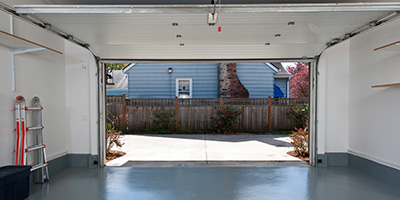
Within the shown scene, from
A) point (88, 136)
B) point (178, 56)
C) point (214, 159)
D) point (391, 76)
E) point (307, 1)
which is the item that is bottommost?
point (214, 159)

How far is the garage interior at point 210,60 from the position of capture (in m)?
3.27

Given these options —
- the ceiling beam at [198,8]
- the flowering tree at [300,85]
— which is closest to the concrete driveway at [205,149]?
the ceiling beam at [198,8]

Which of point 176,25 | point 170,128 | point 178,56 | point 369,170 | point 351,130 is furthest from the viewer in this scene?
point 170,128

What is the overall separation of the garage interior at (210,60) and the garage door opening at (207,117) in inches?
33.2

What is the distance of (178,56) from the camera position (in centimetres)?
540

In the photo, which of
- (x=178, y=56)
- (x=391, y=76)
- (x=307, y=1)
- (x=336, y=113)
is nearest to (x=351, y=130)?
(x=336, y=113)

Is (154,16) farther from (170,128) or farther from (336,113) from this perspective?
(170,128)

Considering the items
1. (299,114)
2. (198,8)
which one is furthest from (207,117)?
(198,8)

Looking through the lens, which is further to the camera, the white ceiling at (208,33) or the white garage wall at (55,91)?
the white garage wall at (55,91)

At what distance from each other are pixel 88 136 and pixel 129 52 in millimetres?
2065

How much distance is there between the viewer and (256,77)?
37.2ft

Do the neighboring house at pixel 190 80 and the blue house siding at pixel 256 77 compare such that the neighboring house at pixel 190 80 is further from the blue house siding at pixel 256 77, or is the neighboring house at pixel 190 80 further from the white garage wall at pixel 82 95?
the white garage wall at pixel 82 95

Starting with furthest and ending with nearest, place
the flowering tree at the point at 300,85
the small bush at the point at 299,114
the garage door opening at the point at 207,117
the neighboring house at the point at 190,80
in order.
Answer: the flowering tree at the point at 300,85, the neighboring house at the point at 190,80, the small bush at the point at 299,114, the garage door opening at the point at 207,117

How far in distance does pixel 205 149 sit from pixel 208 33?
3747 millimetres
